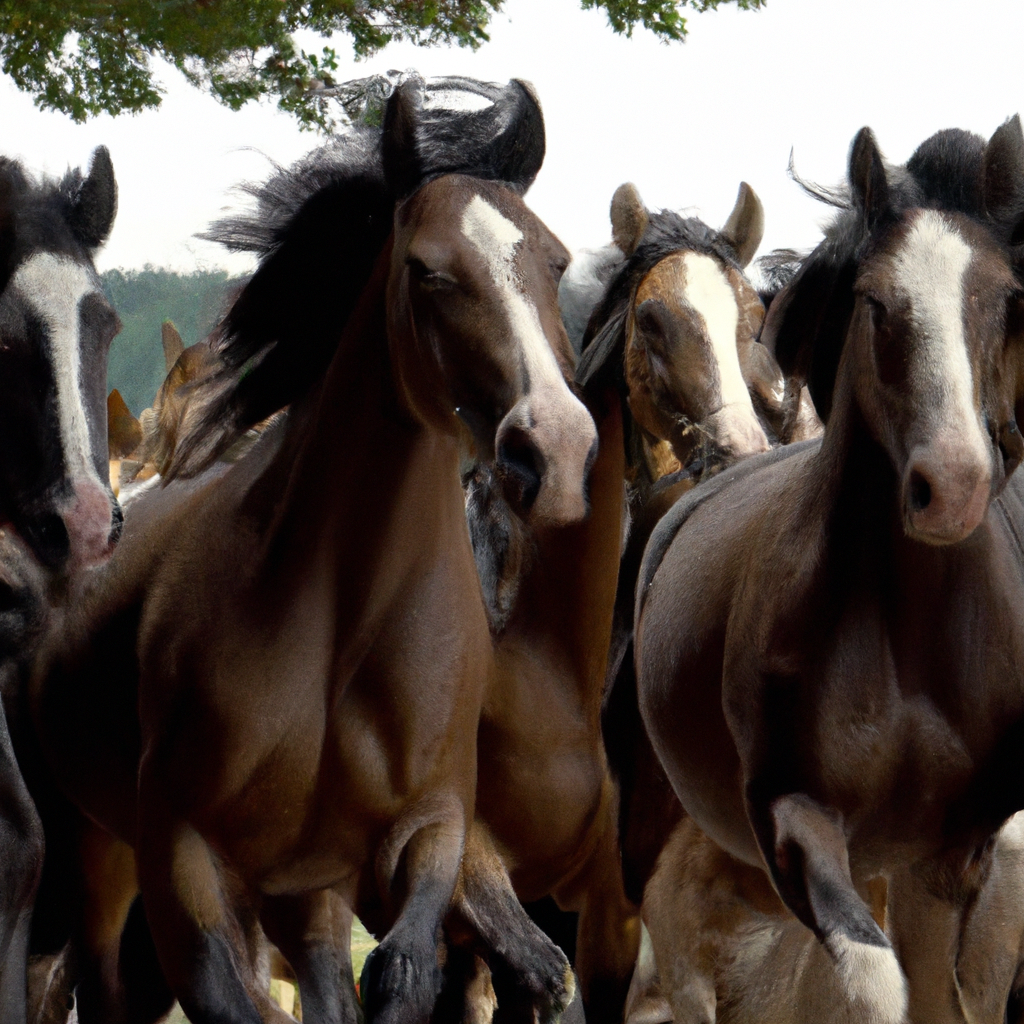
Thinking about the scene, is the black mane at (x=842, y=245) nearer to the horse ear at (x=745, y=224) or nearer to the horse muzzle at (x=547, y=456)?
the horse muzzle at (x=547, y=456)

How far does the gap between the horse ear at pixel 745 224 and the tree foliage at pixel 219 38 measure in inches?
39.2

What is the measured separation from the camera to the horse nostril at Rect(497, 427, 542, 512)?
2.68m

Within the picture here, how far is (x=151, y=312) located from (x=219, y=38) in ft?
7.38

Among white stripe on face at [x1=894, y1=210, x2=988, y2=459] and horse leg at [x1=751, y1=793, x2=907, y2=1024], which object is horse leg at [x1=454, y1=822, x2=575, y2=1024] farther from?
white stripe on face at [x1=894, y1=210, x2=988, y2=459]

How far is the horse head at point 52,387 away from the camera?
2922 millimetres

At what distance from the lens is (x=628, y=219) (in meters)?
4.82

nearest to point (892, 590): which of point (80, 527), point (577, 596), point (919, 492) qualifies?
point (919, 492)

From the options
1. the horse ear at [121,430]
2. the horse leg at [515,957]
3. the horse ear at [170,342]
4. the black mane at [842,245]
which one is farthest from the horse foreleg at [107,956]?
the horse ear at [170,342]

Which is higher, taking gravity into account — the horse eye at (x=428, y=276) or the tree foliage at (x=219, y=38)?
the tree foliage at (x=219, y=38)

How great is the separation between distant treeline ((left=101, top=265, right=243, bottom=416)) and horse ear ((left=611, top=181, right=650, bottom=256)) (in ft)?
4.27

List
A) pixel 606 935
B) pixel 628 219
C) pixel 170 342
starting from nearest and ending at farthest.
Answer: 1. pixel 606 935
2. pixel 628 219
3. pixel 170 342

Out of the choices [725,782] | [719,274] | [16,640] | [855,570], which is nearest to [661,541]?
[719,274]

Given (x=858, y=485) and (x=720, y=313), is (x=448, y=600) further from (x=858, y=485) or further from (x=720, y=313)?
(x=720, y=313)

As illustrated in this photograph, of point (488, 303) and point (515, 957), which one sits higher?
point (488, 303)
